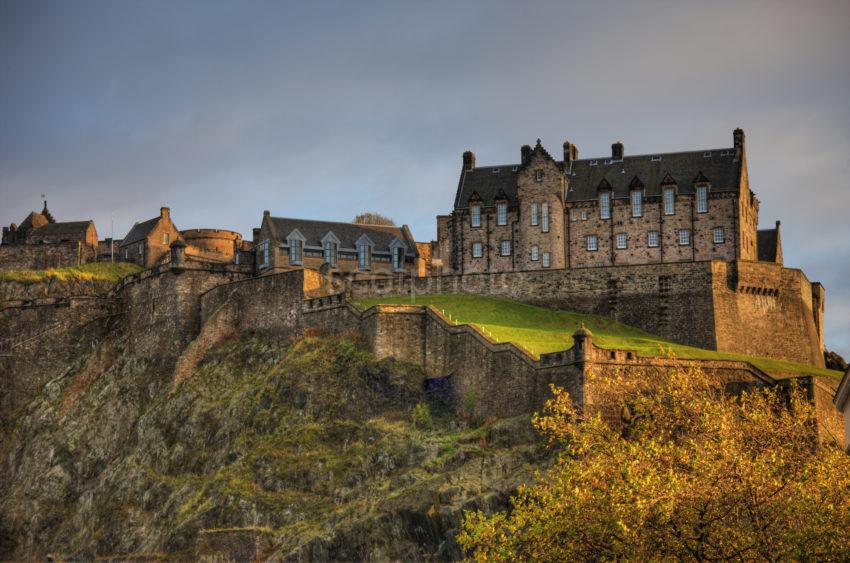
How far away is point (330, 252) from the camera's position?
90188mm

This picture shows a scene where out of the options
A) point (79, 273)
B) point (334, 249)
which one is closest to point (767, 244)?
point (334, 249)

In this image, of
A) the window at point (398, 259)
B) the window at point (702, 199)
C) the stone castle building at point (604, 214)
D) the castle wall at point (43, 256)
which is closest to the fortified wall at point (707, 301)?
→ the stone castle building at point (604, 214)

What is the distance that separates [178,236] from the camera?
101m

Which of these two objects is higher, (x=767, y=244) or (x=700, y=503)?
(x=767, y=244)

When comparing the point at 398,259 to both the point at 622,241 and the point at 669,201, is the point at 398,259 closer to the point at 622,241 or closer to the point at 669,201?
the point at 622,241

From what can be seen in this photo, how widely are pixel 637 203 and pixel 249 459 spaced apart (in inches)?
1279

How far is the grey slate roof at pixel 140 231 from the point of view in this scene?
101 meters

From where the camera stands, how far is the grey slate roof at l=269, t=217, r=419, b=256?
9044cm

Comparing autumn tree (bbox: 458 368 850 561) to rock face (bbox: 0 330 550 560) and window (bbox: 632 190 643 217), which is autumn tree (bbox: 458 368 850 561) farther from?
window (bbox: 632 190 643 217)

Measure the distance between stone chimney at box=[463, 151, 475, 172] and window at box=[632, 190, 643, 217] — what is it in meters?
12.5

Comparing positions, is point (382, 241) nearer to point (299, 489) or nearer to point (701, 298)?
point (701, 298)

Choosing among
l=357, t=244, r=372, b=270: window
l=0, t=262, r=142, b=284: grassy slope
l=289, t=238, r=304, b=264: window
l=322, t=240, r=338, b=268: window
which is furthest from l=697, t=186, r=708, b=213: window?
l=0, t=262, r=142, b=284: grassy slope

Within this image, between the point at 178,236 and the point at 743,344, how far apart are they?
46.1m

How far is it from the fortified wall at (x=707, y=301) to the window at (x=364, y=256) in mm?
10332
